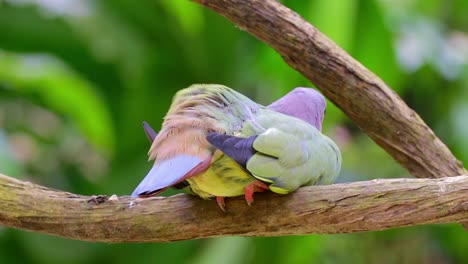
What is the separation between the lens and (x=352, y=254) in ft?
7.73

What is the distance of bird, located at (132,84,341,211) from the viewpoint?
0.88 m

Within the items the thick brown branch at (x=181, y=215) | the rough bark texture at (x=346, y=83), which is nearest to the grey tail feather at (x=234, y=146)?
the thick brown branch at (x=181, y=215)

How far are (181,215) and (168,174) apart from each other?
0.42 ft

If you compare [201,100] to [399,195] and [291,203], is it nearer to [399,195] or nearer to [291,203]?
[291,203]

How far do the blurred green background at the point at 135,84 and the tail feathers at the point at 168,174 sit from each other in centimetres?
129

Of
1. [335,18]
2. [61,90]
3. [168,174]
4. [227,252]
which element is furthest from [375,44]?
[168,174]

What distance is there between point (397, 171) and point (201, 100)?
149 centimetres

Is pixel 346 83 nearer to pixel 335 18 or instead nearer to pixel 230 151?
pixel 230 151

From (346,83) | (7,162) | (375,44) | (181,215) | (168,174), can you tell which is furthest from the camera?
(375,44)

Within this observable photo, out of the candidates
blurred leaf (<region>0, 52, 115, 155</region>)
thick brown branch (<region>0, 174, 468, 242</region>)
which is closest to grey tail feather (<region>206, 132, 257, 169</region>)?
thick brown branch (<region>0, 174, 468, 242</region>)

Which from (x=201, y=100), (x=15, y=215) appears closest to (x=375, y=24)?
(x=201, y=100)

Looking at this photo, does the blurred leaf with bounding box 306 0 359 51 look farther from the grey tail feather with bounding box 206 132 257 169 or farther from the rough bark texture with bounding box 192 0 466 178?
the grey tail feather with bounding box 206 132 257 169

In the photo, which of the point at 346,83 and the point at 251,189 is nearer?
the point at 251,189

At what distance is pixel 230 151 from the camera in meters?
0.87
